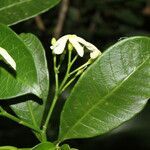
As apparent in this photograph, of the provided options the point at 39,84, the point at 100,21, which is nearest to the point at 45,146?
the point at 39,84

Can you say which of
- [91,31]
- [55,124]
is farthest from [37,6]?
[91,31]

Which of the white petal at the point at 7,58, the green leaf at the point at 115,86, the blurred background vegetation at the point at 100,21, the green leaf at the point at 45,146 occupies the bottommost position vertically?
the blurred background vegetation at the point at 100,21

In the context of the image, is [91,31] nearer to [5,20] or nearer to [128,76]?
[5,20]

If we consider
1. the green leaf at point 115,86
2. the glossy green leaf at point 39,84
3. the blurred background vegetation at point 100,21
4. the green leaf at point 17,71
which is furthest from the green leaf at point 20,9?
the blurred background vegetation at point 100,21

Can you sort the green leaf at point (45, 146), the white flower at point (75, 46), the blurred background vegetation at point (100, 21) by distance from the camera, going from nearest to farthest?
the green leaf at point (45, 146) → the white flower at point (75, 46) → the blurred background vegetation at point (100, 21)

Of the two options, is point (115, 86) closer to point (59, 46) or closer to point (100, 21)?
point (59, 46)

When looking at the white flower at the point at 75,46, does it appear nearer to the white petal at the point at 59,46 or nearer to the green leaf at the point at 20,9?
the white petal at the point at 59,46
